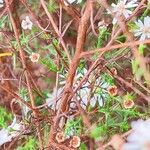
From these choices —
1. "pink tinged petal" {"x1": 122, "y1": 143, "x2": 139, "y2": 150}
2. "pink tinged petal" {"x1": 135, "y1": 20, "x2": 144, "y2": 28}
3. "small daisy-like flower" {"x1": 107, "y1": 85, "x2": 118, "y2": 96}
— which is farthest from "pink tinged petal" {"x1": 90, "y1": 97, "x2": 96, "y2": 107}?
"pink tinged petal" {"x1": 122, "y1": 143, "x2": 139, "y2": 150}

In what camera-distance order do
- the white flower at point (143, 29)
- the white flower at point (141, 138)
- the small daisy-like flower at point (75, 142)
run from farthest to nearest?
the white flower at point (143, 29) < the small daisy-like flower at point (75, 142) < the white flower at point (141, 138)

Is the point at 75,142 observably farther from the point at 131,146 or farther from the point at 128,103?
the point at 131,146

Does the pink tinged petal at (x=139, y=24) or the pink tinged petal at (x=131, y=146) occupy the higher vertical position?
the pink tinged petal at (x=139, y=24)

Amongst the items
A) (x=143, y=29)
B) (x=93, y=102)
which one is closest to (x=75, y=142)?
(x=93, y=102)

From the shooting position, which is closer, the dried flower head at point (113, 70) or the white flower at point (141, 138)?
the white flower at point (141, 138)

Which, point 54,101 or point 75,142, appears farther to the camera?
point 54,101

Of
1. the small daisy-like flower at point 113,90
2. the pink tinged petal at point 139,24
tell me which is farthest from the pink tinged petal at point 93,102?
the pink tinged petal at point 139,24

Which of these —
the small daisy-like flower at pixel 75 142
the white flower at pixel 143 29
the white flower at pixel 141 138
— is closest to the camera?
the white flower at pixel 141 138

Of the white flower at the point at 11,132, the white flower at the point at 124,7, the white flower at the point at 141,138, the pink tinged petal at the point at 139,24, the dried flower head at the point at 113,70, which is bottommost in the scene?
the white flower at the point at 11,132

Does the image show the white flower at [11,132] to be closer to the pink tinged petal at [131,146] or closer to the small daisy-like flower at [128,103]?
the small daisy-like flower at [128,103]

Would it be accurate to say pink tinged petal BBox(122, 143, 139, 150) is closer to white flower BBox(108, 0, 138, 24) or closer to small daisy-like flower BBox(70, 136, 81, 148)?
small daisy-like flower BBox(70, 136, 81, 148)
